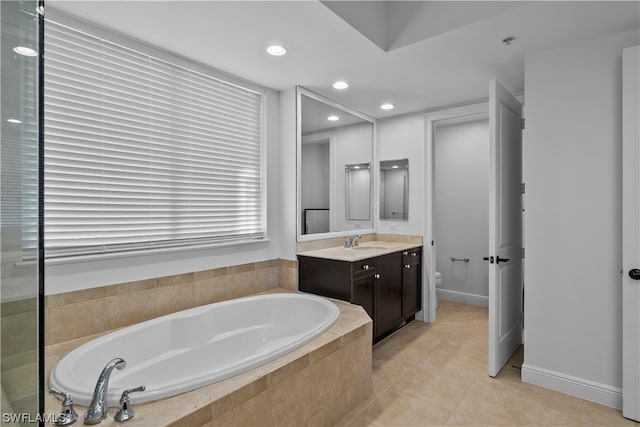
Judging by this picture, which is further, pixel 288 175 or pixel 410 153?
pixel 410 153

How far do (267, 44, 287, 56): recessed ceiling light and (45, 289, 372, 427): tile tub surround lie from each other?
1.88m

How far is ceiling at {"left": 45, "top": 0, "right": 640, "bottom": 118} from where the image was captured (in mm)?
1853

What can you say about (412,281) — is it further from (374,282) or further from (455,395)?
(455,395)

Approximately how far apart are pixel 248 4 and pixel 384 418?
8.18 ft

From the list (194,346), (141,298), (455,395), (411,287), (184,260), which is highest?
(184,260)

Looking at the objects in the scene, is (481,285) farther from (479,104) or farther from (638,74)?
(638,74)

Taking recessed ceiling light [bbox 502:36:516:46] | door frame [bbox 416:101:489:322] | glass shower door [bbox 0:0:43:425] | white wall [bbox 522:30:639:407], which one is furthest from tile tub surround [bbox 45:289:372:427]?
recessed ceiling light [bbox 502:36:516:46]

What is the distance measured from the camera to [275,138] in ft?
→ 10.4

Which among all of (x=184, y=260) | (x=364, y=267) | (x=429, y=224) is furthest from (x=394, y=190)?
(x=184, y=260)

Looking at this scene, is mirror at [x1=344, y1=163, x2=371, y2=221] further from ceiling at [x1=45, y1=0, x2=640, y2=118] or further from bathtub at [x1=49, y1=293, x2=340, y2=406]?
bathtub at [x1=49, y1=293, x2=340, y2=406]

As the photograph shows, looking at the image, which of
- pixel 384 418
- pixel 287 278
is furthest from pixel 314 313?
pixel 384 418

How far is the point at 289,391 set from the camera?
1.66 metres

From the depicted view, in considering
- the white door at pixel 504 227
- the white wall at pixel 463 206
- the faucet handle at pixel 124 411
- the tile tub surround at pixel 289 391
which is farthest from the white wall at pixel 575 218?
the faucet handle at pixel 124 411

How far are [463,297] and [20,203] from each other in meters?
4.77
